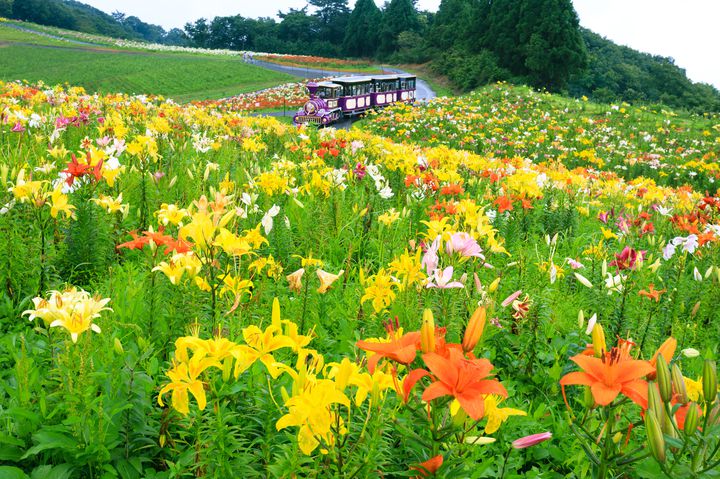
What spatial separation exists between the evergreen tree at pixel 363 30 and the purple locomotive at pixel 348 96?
40829 mm

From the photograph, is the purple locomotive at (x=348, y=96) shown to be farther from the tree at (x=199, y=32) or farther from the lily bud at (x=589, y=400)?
the tree at (x=199, y=32)

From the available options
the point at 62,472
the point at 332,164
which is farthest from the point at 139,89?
the point at 62,472

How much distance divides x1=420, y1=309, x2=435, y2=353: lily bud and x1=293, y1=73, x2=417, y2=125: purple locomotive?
1717 cm

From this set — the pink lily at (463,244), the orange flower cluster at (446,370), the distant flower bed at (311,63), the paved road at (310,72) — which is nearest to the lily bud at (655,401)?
the orange flower cluster at (446,370)

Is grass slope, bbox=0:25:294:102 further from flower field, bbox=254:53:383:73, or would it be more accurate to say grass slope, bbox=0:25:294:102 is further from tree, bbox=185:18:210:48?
tree, bbox=185:18:210:48

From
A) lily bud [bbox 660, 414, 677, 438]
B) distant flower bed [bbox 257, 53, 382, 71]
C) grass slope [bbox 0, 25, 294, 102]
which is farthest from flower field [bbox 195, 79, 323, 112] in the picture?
lily bud [bbox 660, 414, 677, 438]

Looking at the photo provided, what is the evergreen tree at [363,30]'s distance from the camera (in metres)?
61.6

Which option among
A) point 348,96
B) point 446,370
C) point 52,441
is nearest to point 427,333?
point 446,370

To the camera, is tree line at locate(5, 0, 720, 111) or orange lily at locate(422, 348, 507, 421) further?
tree line at locate(5, 0, 720, 111)

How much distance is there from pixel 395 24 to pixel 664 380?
63.2m

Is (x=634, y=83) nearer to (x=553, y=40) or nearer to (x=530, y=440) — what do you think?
(x=553, y=40)

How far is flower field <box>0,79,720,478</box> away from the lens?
42.4 inches

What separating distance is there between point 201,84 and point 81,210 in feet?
96.5

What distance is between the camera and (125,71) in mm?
28141
